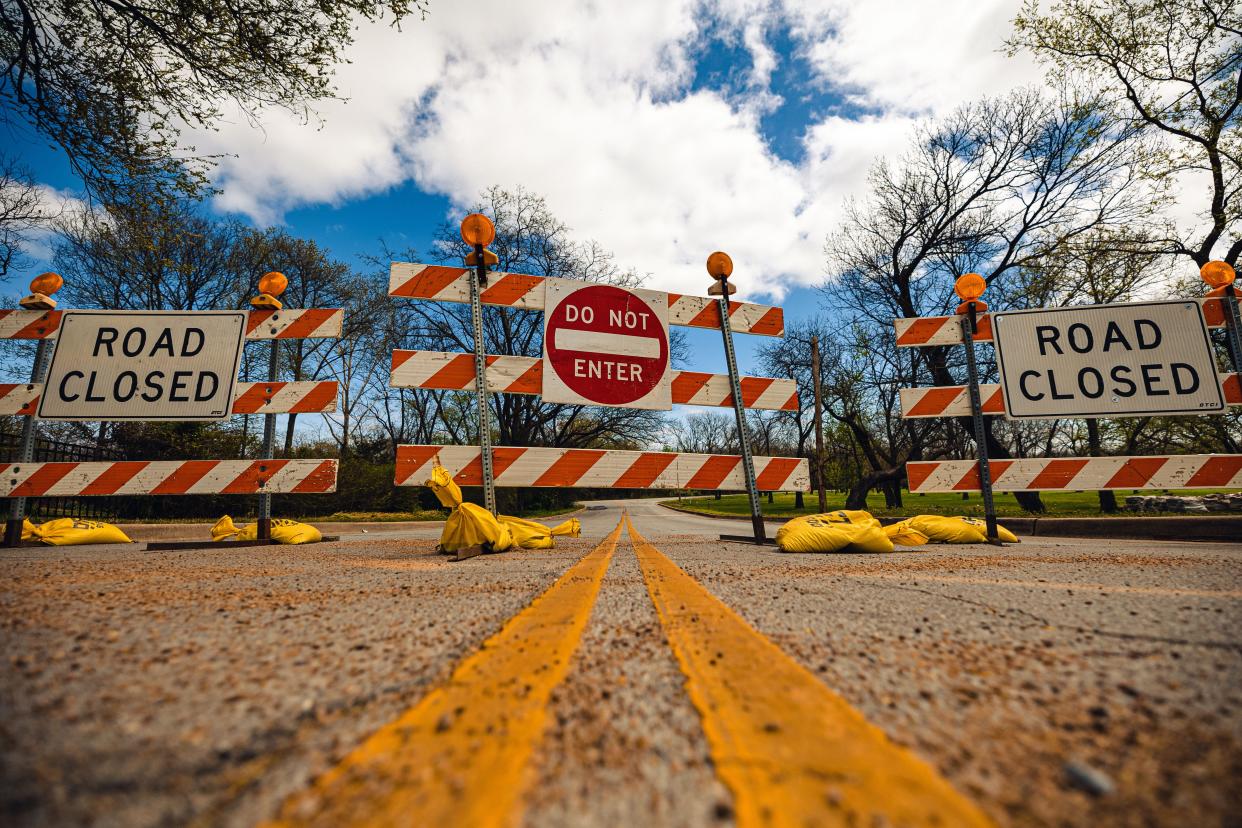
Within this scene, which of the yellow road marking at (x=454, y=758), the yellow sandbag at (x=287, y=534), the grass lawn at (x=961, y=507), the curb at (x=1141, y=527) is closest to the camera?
the yellow road marking at (x=454, y=758)

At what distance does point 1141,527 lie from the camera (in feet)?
22.4

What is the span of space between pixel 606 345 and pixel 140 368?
424 centimetres

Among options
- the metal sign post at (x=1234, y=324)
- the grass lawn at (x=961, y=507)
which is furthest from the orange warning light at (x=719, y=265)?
the grass lawn at (x=961, y=507)

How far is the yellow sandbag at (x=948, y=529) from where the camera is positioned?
15.7ft

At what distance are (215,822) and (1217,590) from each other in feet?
11.0

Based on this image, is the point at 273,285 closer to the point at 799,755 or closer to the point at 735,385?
the point at 735,385

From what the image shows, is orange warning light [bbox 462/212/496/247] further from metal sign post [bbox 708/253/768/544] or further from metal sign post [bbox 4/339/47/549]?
metal sign post [bbox 4/339/47/549]

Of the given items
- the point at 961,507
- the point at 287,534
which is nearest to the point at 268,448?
the point at 287,534

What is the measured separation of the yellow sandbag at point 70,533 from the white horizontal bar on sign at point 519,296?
4.55 m

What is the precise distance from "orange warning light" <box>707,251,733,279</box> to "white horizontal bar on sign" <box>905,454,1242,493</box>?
8.58ft

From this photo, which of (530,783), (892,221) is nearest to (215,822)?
(530,783)

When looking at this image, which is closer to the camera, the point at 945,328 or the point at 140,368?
the point at 140,368

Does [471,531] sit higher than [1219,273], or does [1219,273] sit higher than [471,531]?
[1219,273]

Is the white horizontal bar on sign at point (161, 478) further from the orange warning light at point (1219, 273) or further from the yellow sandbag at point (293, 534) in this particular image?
the orange warning light at point (1219, 273)
